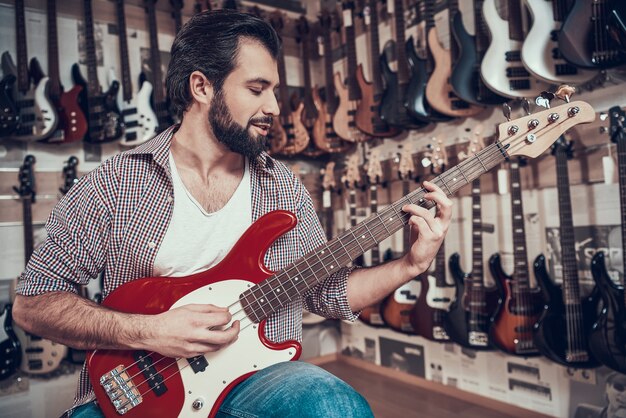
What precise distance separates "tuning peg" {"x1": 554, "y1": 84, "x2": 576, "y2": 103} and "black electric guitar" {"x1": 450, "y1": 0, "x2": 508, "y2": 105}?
99cm

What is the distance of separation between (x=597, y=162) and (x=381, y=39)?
5.68 ft

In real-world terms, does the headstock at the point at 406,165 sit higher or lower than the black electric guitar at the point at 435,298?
higher

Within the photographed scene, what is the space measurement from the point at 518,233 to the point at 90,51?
8.77ft

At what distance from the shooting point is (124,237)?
1393 mm

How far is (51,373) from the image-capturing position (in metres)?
2.77

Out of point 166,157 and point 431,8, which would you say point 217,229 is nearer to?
point 166,157

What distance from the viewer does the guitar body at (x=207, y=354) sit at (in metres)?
1.24

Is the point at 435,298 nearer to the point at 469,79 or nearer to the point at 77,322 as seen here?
the point at 469,79

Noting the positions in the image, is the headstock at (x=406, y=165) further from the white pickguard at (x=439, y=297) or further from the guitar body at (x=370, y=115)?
the white pickguard at (x=439, y=297)

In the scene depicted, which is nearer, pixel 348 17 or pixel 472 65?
pixel 472 65

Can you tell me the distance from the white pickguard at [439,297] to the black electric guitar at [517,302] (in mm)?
391

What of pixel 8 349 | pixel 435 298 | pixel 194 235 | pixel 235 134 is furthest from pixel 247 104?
pixel 8 349

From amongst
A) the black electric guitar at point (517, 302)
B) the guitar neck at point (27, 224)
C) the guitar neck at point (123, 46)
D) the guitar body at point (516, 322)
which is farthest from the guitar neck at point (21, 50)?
the guitar body at point (516, 322)

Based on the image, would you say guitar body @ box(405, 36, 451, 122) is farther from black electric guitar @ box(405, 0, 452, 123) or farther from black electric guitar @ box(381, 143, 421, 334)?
black electric guitar @ box(381, 143, 421, 334)
